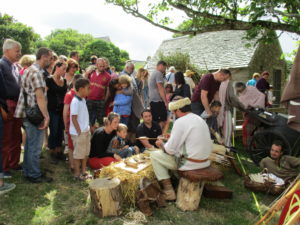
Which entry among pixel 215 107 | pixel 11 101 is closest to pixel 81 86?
pixel 11 101

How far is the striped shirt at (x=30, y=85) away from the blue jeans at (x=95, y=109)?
1.90 metres

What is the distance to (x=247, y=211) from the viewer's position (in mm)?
3875

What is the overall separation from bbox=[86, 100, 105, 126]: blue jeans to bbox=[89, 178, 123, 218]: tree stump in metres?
2.76

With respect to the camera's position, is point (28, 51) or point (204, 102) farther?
point (28, 51)

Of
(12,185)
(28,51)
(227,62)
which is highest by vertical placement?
(28,51)

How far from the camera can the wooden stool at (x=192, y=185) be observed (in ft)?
11.9

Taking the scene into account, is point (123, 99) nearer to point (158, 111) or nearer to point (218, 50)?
point (158, 111)

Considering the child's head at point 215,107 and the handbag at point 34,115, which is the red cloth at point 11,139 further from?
the child's head at point 215,107

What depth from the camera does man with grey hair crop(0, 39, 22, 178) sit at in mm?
4164

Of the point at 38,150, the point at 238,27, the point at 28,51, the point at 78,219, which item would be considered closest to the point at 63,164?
the point at 38,150

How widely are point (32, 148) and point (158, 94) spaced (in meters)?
3.11

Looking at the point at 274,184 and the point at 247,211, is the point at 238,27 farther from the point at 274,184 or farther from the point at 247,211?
the point at 247,211

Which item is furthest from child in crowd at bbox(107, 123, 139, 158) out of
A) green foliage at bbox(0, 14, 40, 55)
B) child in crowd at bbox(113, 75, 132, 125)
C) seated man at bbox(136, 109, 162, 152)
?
green foliage at bbox(0, 14, 40, 55)

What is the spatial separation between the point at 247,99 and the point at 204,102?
1.52 m
